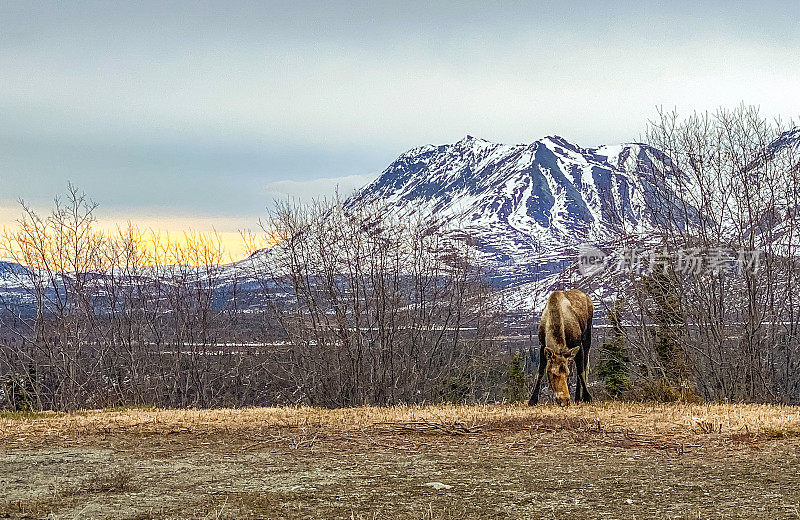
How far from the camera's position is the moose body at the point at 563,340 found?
14.9 m

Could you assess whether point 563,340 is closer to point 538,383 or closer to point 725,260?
point 538,383

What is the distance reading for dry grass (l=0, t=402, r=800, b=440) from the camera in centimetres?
1085

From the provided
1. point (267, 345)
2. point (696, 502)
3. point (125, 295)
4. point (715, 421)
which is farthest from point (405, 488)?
point (125, 295)

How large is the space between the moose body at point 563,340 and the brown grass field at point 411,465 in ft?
5.77

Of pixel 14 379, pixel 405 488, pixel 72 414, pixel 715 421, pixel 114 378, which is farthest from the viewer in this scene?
pixel 114 378

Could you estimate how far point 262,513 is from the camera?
21.4 ft

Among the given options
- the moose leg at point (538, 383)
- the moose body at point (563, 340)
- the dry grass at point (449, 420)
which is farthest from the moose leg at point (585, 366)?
the dry grass at point (449, 420)

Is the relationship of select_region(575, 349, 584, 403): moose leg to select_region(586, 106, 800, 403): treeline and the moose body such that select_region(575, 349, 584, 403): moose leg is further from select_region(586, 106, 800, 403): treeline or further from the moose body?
select_region(586, 106, 800, 403): treeline

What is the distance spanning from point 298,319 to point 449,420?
19042 mm

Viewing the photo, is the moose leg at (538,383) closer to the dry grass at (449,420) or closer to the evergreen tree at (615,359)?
the dry grass at (449,420)

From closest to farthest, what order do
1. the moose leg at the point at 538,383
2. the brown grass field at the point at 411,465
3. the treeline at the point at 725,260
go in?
the brown grass field at the point at 411,465
the moose leg at the point at 538,383
the treeline at the point at 725,260

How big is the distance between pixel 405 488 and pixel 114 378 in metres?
28.5

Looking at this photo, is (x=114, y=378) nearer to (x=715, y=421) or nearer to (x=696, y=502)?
(x=715, y=421)

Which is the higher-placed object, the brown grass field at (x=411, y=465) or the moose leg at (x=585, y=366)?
the moose leg at (x=585, y=366)
